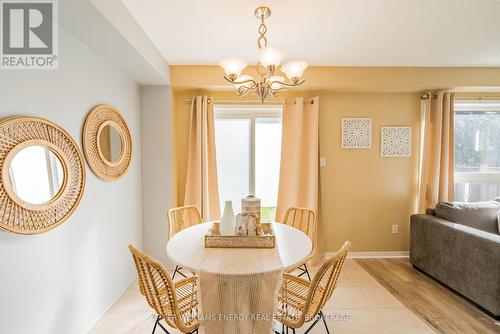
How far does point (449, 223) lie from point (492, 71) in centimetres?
187

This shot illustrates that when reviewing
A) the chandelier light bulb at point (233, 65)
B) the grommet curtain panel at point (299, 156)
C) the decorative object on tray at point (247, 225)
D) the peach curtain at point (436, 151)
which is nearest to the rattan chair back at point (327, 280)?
the decorative object on tray at point (247, 225)

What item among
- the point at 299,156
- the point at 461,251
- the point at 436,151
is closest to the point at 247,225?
the point at 299,156

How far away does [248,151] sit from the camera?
3.18m

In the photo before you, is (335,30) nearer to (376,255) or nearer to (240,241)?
(240,241)

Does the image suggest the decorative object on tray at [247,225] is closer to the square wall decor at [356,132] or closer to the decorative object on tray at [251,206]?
the decorative object on tray at [251,206]

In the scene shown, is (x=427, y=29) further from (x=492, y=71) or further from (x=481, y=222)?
Answer: (x=481, y=222)

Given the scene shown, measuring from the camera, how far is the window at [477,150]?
322cm

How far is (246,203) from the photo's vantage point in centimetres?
172

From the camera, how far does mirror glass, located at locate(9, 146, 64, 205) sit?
1266 millimetres

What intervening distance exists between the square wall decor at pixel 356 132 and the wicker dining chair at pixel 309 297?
2.07m

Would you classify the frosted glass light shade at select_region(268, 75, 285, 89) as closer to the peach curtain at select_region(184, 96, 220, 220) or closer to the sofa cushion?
the peach curtain at select_region(184, 96, 220, 220)

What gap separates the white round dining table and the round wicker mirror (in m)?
0.71

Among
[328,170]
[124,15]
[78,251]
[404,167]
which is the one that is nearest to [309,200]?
[328,170]

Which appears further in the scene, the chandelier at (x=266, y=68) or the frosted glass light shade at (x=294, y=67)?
the frosted glass light shade at (x=294, y=67)
